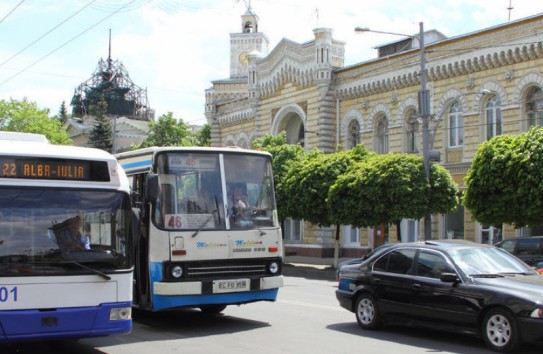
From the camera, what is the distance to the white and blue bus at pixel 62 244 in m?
8.02

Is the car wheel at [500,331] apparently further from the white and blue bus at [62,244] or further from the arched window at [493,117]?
the arched window at [493,117]

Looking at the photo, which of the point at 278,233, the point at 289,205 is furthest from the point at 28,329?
the point at 289,205

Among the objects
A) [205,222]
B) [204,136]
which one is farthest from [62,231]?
[204,136]

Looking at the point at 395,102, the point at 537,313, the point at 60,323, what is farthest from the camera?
the point at 395,102

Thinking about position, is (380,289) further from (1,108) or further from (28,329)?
(1,108)

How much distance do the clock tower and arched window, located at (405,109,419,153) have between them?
88.2 feet

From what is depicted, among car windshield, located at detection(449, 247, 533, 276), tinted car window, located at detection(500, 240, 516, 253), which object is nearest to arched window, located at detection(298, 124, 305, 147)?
tinted car window, located at detection(500, 240, 516, 253)

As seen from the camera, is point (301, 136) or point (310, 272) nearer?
point (310, 272)

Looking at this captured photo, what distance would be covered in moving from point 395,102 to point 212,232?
25.7 m

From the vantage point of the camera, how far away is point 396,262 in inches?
444

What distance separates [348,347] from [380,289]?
61.2 inches

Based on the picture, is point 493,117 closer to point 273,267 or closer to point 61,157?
point 273,267

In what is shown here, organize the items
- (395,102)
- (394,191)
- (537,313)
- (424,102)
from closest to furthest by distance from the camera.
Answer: (537,313), (424,102), (394,191), (395,102)

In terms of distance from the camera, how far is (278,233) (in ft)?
40.2
